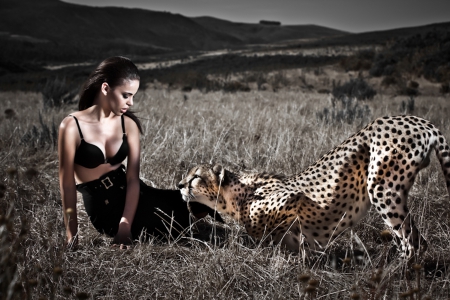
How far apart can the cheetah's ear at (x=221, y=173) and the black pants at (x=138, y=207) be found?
33 centimetres

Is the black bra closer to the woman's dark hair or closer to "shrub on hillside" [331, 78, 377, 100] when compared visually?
the woman's dark hair

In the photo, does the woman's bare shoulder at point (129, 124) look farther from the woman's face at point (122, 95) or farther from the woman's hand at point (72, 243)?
→ the woman's hand at point (72, 243)

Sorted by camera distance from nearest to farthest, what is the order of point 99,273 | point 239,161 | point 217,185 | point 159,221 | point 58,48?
point 99,273, point 217,185, point 159,221, point 239,161, point 58,48

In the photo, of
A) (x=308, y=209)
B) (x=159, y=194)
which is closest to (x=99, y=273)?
(x=159, y=194)

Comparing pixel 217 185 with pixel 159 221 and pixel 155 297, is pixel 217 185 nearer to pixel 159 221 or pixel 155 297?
pixel 159 221

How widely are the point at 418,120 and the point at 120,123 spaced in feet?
6.11

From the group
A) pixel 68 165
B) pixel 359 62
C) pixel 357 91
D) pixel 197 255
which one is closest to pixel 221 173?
pixel 197 255

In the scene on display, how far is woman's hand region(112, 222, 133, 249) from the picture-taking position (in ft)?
10.1

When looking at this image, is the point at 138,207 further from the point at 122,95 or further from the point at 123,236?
the point at 122,95

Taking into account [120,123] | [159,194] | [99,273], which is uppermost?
[120,123]

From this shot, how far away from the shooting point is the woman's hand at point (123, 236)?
309 centimetres

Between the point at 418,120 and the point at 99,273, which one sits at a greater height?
the point at 418,120

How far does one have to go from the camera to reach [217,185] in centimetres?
315

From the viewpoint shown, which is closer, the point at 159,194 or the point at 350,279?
the point at 350,279
